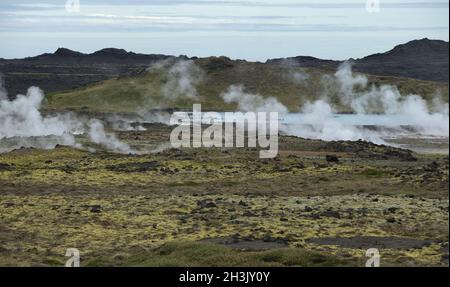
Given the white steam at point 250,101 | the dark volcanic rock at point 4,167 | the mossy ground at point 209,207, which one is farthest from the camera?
the white steam at point 250,101

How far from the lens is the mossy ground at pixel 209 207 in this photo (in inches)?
1281

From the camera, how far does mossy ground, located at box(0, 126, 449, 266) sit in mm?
32531

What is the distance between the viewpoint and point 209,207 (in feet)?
152

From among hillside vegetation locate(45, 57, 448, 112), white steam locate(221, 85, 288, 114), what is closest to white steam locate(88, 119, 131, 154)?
hillside vegetation locate(45, 57, 448, 112)

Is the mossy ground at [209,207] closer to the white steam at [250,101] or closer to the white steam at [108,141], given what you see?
the white steam at [108,141]

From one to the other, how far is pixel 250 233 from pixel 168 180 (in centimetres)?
2311

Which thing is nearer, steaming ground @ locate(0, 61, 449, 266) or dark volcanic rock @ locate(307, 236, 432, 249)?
steaming ground @ locate(0, 61, 449, 266)

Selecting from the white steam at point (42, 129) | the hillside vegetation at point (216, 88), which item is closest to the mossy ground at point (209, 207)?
the white steam at point (42, 129)

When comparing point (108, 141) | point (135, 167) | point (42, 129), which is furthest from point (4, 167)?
point (42, 129)

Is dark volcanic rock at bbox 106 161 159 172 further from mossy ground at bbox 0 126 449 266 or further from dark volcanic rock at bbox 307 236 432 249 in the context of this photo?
dark volcanic rock at bbox 307 236 432 249

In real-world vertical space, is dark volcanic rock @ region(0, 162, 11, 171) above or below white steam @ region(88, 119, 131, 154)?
below

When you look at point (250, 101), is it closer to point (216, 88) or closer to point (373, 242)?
point (216, 88)
